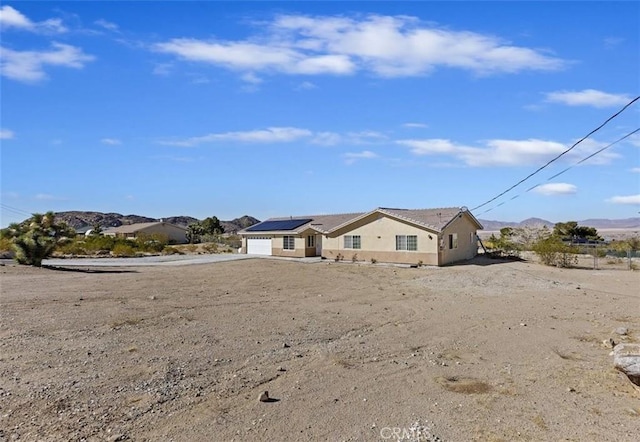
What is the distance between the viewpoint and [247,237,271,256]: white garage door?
4378cm

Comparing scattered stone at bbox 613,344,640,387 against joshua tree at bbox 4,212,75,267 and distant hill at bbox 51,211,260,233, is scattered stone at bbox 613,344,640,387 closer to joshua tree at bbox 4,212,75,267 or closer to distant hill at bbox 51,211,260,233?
joshua tree at bbox 4,212,75,267

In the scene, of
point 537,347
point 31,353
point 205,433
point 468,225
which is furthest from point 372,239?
point 205,433

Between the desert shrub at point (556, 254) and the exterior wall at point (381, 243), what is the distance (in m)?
6.96

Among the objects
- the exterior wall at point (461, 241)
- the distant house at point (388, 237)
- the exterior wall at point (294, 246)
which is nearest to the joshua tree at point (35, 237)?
the exterior wall at point (294, 246)

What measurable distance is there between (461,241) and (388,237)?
5.57 meters

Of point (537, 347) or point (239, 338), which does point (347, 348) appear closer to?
point (239, 338)

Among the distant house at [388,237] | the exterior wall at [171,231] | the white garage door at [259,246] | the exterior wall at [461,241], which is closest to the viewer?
the distant house at [388,237]

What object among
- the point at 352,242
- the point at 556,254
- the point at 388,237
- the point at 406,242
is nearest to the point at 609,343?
the point at 556,254

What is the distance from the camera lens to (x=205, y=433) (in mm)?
5859

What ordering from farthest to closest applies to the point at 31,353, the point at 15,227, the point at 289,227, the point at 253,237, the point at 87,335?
the point at 253,237, the point at 289,227, the point at 15,227, the point at 87,335, the point at 31,353

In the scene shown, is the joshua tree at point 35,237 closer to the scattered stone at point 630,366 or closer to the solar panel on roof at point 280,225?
the solar panel on roof at point 280,225

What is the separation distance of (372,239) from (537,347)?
24326 mm

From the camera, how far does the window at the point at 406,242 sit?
105ft

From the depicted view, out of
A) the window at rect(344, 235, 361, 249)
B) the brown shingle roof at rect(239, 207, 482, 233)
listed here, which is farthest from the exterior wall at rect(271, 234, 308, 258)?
the window at rect(344, 235, 361, 249)
